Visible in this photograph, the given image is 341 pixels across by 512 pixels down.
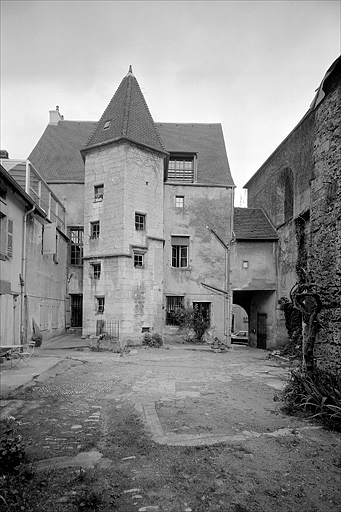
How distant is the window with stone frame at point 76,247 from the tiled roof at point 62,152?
120 inches

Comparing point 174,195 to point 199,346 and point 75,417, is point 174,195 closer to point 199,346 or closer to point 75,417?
point 199,346

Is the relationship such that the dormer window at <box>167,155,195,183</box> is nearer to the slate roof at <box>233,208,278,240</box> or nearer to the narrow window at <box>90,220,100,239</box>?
the slate roof at <box>233,208,278,240</box>

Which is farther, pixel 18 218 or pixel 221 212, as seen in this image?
pixel 221 212

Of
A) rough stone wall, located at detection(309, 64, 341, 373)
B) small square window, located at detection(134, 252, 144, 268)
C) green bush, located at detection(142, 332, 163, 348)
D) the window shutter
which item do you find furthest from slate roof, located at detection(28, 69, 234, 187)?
rough stone wall, located at detection(309, 64, 341, 373)

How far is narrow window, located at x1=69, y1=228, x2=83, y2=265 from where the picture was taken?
21297mm

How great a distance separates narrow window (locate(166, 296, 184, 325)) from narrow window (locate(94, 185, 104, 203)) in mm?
6342

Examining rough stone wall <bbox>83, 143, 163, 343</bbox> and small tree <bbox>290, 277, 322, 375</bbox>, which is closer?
small tree <bbox>290, 277, 322, 375</bbox>

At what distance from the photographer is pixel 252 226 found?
21.3m

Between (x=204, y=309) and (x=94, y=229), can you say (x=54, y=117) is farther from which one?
(x=204, y=309)

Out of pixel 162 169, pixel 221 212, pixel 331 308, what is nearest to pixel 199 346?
pixel 221 212

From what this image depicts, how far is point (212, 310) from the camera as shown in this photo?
19984 mm

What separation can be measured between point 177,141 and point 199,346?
43.8ft

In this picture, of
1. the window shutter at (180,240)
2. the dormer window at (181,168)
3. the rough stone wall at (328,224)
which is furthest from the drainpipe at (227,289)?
the rough stone wall at (328,224)

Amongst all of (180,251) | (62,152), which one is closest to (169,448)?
(180,251)
